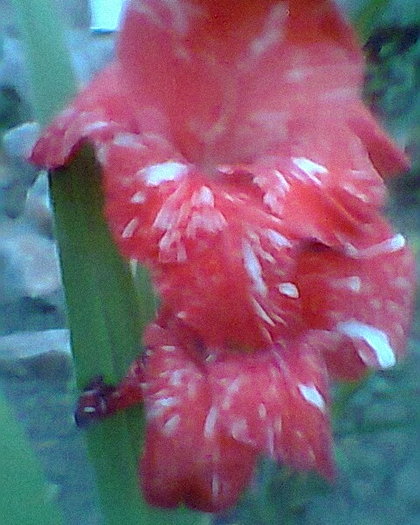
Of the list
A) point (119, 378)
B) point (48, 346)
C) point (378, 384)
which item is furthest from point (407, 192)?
point (119, 378)

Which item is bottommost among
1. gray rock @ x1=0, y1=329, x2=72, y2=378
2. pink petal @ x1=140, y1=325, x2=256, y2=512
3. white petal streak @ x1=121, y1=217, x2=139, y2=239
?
gray rock @ x1=0, y1=329, x2=72, y2=378

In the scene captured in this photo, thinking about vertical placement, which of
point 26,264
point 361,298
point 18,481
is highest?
point 361,298

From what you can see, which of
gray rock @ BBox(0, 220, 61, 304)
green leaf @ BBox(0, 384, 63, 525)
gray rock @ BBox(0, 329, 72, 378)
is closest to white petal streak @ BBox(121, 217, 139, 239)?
green leaf @ BBox(0, 384, 63, 525)

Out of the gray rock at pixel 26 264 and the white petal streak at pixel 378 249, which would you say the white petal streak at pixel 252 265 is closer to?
the white petal streak at pixel 378 249

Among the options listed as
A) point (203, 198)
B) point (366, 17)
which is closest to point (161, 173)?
point (203, 198)

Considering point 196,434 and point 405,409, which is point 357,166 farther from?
point 405,409

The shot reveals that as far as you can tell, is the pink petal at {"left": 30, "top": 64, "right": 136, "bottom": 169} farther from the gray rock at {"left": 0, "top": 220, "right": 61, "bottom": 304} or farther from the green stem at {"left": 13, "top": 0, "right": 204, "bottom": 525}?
the gray rock at {"left": 0, "top": 220, "right": 61, "bottom": 304}

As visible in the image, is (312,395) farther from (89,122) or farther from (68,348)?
(68,348)
